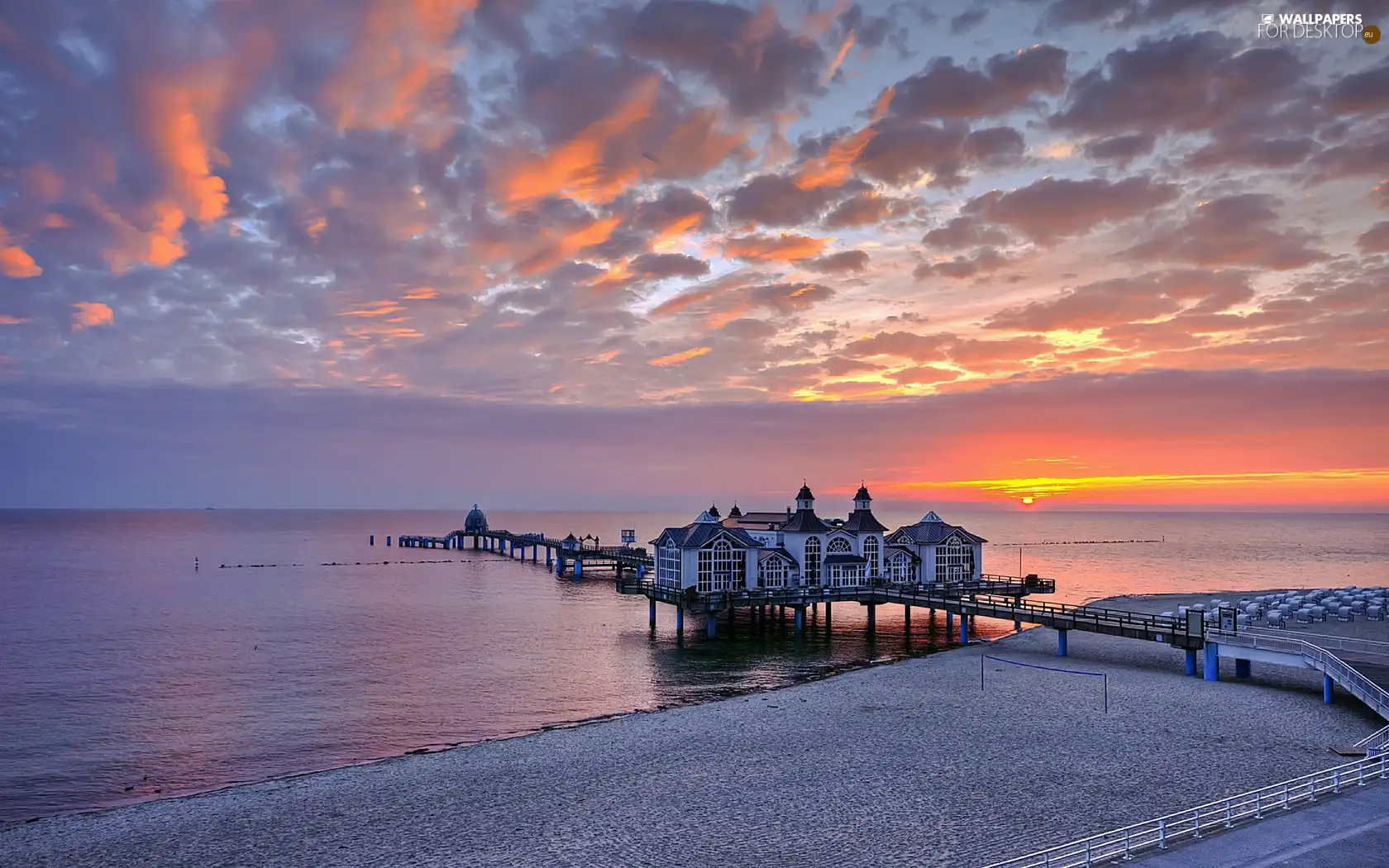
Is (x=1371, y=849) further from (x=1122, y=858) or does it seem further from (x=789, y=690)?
(x=789, y=690)

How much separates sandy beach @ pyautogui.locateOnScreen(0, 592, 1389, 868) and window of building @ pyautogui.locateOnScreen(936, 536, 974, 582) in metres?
34.0

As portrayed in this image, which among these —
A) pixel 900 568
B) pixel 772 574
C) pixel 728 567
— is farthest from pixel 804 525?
pixel 900 568

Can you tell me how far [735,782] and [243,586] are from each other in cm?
9722

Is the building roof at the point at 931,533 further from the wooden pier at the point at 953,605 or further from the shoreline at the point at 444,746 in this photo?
the shoreline at the point at 444,746

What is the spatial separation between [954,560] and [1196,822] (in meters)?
58.1

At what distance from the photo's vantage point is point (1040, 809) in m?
25.9

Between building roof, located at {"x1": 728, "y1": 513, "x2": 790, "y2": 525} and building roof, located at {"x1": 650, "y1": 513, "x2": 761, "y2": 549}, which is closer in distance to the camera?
building roof, located at {"x1": 650, "y1": 513, "x2": 761, "y2": 549}

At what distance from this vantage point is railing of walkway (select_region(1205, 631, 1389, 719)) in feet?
111

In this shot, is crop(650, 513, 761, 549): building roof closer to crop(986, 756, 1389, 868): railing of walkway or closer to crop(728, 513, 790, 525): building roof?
crop(728, 513, 790, 525): building roof

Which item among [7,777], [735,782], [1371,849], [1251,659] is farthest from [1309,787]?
[7,777]

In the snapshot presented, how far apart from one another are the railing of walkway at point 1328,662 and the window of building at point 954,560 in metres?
28.8

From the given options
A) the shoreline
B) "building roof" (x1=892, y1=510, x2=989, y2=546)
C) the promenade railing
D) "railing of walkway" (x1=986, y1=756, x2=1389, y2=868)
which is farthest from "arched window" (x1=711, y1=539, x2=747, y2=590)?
"railing of walkway" (x1=986, y1=756, x2=1389, y2=868)

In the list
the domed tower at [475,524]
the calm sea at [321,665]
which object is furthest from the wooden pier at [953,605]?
the domed tower at [475,524]

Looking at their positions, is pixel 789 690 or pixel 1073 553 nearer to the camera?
pixel 789 690
